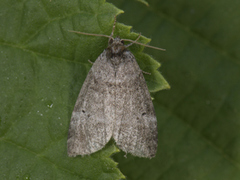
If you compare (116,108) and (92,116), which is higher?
(116,108)

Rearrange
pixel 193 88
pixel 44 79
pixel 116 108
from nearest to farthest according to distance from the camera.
→ pixel 44 79 → pixel 116 108 → pixel 193 88

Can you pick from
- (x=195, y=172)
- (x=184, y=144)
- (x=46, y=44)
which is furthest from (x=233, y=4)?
(x=46, y=44)

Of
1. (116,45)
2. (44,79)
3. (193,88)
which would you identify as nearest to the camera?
(44,79)

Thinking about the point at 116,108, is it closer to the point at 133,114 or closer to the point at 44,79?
the point at 133,114

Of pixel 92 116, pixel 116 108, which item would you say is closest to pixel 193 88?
pixel 116 108

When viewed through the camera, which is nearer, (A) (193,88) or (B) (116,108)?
(B) (116,108)

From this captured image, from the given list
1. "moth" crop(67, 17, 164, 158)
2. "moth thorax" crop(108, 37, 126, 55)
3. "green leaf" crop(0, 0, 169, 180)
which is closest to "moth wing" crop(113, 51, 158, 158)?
"moth" crop(67, 17, 164, 158)

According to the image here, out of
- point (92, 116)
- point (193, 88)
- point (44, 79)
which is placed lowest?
point (92, 116)
